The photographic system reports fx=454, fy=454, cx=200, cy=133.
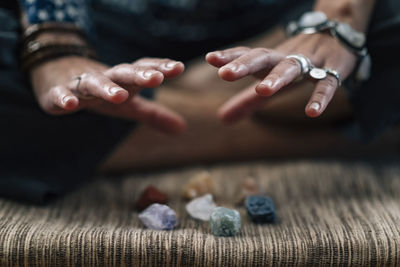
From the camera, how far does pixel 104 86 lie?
1.90 ft

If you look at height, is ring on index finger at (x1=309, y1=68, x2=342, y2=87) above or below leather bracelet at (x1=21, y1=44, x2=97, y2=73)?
below

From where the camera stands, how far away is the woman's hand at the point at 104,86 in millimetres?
573

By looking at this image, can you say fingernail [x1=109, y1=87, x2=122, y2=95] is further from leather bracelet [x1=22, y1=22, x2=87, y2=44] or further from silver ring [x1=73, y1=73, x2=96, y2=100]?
leather bracelet [x1=22, y1=22, x2=87, y2=44]

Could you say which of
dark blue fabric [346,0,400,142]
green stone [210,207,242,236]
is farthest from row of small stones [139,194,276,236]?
dark blue fabric [346,0,400,142]

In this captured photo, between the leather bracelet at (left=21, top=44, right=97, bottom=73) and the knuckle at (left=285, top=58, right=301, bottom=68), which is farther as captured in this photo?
the leather bracelet at (left=21, top=44, right=97, bottom=73)

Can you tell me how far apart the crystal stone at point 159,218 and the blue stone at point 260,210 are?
0.11 meters

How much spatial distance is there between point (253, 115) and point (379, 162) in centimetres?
27

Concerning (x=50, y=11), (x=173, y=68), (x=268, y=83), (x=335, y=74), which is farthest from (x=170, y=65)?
(x=50, y=11)

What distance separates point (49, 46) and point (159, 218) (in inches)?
13.8

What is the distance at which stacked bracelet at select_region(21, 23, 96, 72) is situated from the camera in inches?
29.5

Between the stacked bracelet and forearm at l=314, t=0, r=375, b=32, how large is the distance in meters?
0.41

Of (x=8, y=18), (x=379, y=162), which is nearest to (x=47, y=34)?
(x=8, y=18)

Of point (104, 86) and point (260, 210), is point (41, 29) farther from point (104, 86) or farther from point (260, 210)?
point (260, 210)

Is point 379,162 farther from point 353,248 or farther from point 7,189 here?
point 7,189
